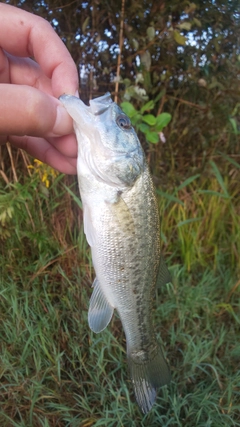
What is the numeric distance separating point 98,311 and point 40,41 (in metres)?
1.12

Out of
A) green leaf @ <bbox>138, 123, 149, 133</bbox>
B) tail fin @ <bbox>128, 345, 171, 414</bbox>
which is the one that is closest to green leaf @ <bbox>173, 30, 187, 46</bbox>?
green leaf @ <bbox>138, 123, 149, 133</bbox>

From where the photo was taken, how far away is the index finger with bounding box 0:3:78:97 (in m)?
1.46

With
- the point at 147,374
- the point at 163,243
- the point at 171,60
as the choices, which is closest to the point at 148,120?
the point at 171,60

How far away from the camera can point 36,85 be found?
66.3 inches

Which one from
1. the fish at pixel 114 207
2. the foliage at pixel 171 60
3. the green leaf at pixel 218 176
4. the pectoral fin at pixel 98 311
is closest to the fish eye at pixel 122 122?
the fish at pixel 114 207

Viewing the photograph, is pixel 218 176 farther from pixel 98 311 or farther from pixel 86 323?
pixel 98 311

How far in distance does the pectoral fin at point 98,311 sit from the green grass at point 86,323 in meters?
0.73

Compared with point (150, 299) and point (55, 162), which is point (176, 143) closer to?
point (55, 162)

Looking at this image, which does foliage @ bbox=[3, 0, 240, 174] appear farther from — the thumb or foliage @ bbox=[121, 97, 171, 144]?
the thumb

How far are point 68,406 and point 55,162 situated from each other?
131cm

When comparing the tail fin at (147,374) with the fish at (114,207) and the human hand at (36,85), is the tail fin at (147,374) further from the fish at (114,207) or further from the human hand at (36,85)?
the human hand at (36,85)

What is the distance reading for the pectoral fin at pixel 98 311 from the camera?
57.6 inches

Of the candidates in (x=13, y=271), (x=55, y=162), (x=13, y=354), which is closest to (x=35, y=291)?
(x=13, y=271)

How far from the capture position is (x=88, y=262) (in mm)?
2598
